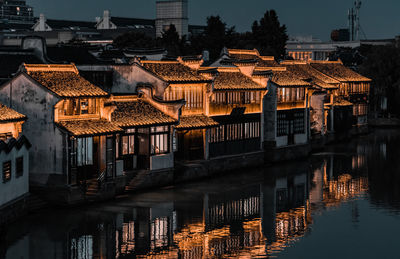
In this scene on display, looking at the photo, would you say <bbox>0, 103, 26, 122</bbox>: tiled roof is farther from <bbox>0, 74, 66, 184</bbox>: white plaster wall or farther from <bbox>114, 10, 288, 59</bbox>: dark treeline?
<bbox>114, 10, 288, 59</bbox>: dark treeline

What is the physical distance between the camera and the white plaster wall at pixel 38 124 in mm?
44031

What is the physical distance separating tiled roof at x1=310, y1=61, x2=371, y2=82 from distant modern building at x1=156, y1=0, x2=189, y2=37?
75.4 m

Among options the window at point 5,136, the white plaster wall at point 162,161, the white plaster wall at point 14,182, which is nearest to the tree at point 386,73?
the white plaster wall at point 162,161

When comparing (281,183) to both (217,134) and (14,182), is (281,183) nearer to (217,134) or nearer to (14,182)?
(217,134)

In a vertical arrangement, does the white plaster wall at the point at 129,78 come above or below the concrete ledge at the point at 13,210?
above

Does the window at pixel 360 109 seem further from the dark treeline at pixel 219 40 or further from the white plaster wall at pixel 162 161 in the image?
the white plaster wall at pixel 162 161

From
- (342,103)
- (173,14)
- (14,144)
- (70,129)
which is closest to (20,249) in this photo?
(14,144)

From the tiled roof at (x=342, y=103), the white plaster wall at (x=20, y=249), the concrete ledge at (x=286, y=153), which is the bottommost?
the white plaster wall at (x=20, y=249)

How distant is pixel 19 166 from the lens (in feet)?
133

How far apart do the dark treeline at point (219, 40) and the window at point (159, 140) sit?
6397cm

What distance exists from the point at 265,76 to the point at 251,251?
33516 mm

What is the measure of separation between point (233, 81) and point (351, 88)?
4112 cm

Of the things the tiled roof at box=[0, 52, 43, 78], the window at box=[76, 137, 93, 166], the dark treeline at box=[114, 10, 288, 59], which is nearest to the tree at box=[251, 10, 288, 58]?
the dark treeline at box=[114, 10, 288, 59]

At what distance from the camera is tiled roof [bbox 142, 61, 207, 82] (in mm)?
56169
